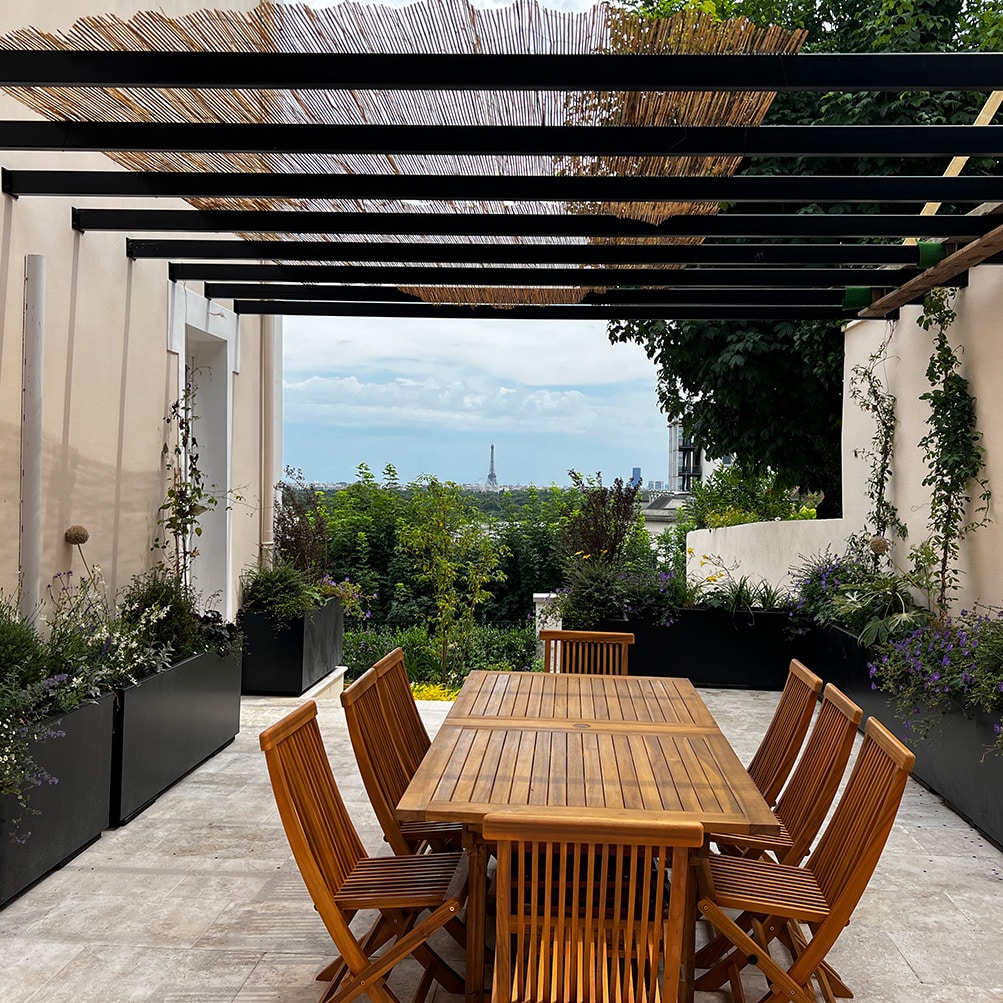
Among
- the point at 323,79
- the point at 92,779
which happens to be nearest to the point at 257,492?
the point at 92,779

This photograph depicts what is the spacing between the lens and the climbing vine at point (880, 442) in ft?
23.4

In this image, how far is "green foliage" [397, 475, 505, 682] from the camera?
9992 millimetres

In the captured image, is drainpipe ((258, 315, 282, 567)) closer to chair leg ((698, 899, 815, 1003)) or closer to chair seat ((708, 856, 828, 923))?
chair seat ((708, 856, 828, 923))

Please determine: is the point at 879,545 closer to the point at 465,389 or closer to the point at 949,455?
the point at 949,455

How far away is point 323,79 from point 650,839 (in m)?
2.54

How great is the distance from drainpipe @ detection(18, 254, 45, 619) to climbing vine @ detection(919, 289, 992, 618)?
16.2 feet

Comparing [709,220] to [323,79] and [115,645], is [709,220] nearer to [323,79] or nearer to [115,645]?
[323,79]

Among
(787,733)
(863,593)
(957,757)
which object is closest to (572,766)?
(787,733)

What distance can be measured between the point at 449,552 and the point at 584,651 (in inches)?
214

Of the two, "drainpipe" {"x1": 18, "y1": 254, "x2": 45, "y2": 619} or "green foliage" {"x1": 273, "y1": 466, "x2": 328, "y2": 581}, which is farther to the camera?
"green foliage" {"x1": 273, "y1": 466, "x2": 328, "y2": 581}

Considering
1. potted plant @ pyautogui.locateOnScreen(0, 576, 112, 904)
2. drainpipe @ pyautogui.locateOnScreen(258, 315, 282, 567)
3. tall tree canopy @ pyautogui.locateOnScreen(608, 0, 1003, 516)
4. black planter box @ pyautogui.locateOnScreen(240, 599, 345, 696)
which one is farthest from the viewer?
tall tree canopy @ pyautogui.locateOnScreen(608, 0, 1003, 516)

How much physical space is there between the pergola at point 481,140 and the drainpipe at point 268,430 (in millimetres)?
2382

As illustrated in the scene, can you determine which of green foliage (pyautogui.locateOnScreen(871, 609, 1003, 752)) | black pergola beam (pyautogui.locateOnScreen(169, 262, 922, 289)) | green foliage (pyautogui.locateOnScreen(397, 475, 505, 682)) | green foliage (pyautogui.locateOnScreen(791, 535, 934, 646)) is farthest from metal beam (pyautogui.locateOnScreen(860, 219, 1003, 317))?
green foliage (pyautogui.locateOnScreen(397, 475, 505, 682))

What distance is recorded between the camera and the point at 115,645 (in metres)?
4.61
